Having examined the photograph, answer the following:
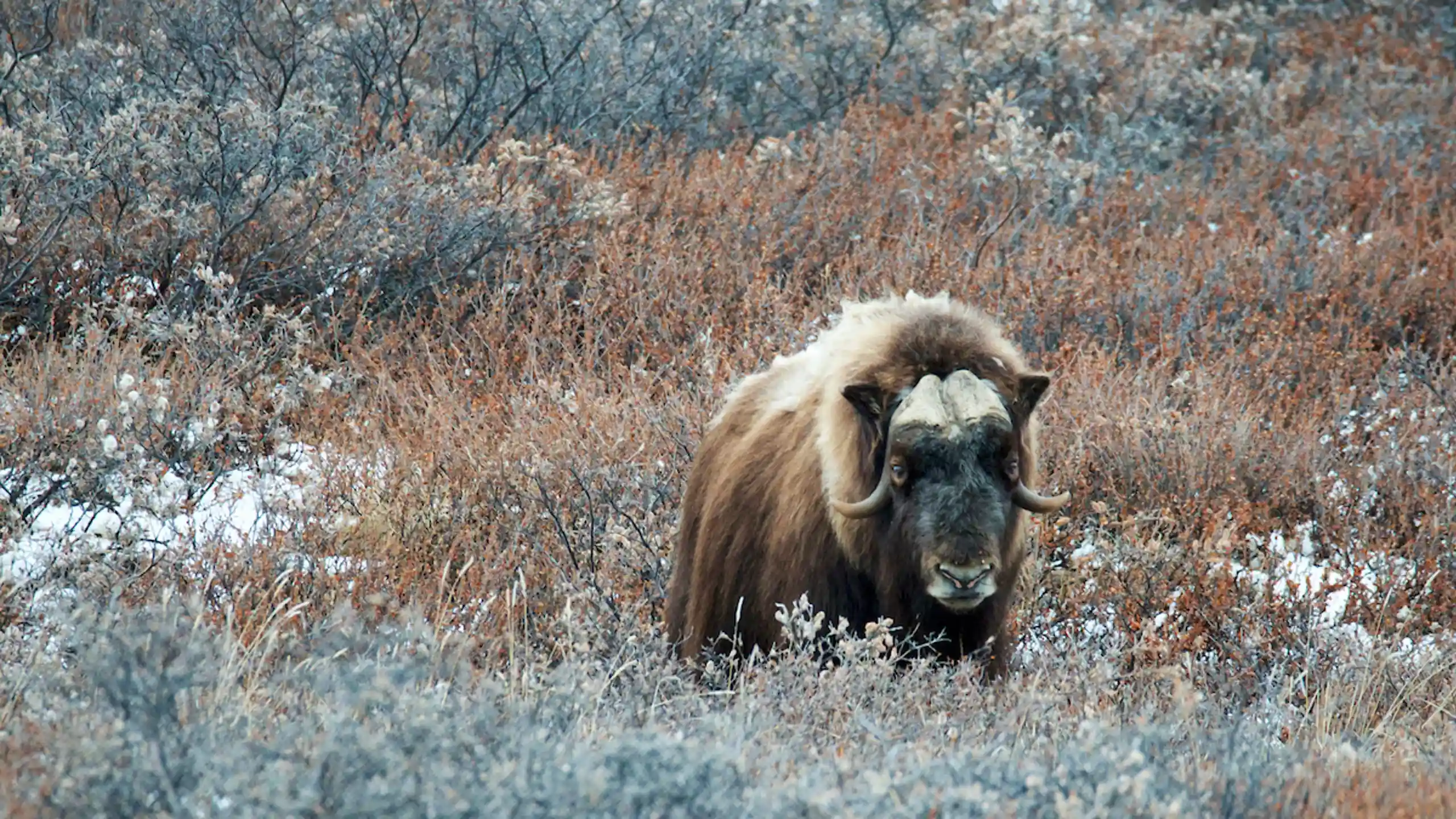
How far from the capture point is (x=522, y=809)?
2689 mm

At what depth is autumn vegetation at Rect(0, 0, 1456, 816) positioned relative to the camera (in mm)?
3127

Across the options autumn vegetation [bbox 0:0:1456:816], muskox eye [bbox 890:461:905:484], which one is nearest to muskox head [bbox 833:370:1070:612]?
muskox eye [bbox 890:461:905:484]

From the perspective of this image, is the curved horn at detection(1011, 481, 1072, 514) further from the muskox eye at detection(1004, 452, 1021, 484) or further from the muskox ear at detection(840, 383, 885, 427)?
the muskox ear at detection(840, 383, 885, 427)

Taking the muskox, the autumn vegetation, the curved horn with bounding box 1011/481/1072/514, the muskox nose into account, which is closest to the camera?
the autumn vegetation

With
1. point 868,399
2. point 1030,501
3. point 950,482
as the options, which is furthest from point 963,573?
point 868,399

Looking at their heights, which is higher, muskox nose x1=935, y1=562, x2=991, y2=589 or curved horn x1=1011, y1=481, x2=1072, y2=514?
curved horn x1=1011, y1=481, x2=1072, y2=514

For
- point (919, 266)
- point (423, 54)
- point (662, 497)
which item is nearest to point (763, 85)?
point (423, 54)

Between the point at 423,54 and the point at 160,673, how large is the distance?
8622mm

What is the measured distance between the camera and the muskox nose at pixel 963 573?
4047 mm

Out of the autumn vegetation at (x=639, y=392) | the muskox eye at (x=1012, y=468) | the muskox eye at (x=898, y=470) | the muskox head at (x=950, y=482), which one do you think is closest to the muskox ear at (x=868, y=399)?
the muskox head at (x=950, y=482)

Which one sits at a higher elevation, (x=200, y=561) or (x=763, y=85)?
(x=763, y=85)

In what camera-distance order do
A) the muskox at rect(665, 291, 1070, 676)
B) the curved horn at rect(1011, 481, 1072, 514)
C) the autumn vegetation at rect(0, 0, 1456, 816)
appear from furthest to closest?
the curved horn at rect(1011, 481, 1072, 514), the muskox at rect(665, 291, 1070, 676), the autumn vegetation at rect(0, 0, 1456, 816)

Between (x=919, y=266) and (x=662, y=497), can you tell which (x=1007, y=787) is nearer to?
(x=662, y=497)

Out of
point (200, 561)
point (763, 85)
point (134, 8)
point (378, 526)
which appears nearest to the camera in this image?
point (200, 561)
